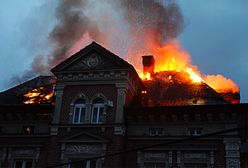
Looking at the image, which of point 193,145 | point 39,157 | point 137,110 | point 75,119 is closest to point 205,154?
point 193,145

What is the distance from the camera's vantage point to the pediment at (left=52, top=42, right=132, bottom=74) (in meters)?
24.3

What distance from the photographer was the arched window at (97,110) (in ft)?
76.0

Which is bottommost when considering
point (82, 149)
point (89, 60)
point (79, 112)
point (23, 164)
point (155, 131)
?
point (23, 164)

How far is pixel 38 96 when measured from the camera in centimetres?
2728

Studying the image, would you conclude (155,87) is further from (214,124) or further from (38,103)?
(38,103)

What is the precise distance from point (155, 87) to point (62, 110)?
7106 millimetres

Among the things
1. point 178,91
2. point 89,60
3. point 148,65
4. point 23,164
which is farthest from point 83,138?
point 148,65

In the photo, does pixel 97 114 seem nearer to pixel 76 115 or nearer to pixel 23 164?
pixel 76 115

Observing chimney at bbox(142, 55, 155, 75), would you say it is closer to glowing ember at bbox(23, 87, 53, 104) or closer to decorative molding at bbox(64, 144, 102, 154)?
glowing ember at bbox(23, 87, 53, 104)

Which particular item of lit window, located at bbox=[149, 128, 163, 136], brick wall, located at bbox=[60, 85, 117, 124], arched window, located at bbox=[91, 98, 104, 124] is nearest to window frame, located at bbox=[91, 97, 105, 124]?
arched window, located at bbox=[91, 98, 104, 124]

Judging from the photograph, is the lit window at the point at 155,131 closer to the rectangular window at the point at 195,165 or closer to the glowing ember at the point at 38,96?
the rectangular window at the point at 195,165

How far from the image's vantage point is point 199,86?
82.6 feet

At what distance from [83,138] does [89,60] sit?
552 centimetres

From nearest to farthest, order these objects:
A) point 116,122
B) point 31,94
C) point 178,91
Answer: point 116,122 < point 178,91 < point 31,94
